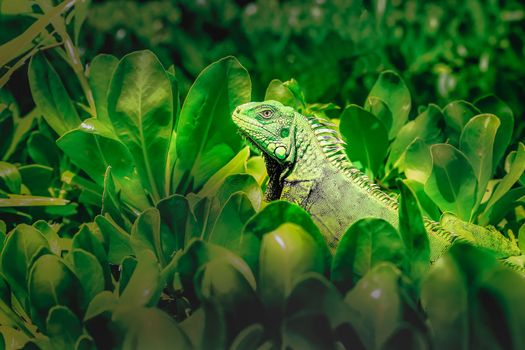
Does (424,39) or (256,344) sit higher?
(256,344)

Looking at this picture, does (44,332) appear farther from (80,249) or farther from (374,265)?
(374,265)

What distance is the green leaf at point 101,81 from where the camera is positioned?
149 cm

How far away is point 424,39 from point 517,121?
778mm

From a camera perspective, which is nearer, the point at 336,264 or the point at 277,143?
the point at 336,264

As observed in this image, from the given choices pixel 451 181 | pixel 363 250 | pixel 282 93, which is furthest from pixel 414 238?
pixel 282 93

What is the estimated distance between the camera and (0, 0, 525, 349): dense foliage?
89cm

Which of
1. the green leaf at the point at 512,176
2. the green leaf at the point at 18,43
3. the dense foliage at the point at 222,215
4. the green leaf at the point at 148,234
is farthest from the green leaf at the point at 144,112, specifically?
the green leaf at the point at 512,176

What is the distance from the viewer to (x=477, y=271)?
32.8 inches

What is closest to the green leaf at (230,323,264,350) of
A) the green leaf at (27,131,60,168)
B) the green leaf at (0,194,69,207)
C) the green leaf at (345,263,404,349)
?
the green leaf at (345,263,404,349)

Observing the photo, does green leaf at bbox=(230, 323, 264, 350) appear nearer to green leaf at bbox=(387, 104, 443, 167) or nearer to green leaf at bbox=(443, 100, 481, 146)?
green leaf at bbox=(387, 104, 443, 167)

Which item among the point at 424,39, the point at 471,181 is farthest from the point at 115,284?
the point at 424,39

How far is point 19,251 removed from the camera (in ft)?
3.85

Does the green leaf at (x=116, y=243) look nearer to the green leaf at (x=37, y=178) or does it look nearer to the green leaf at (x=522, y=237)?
the green leaf at (x=37, y=178)

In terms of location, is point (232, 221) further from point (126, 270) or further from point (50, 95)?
point (50, 95)
